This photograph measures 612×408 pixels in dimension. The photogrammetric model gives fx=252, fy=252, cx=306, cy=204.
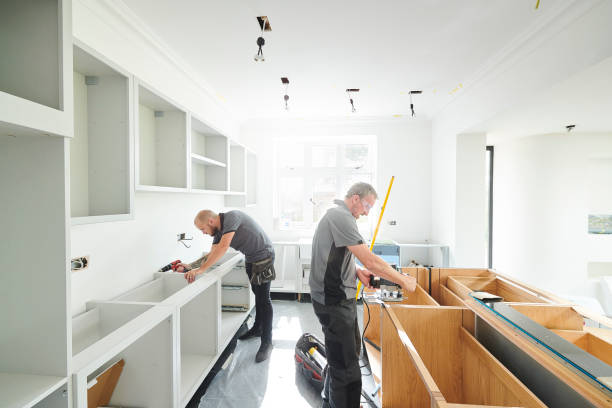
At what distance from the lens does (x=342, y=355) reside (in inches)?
58.2

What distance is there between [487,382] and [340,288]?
0.83 meters

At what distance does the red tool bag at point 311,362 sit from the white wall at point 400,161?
226cm

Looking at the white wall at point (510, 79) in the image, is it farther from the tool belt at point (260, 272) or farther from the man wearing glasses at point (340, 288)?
the tool belt at point (260, 272)

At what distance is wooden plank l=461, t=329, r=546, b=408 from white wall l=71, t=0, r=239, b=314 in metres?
2.15

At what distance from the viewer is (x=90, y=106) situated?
1.37 meters

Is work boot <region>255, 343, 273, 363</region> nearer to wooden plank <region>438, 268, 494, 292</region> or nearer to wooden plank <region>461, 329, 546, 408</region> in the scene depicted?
wooden plank <region>461, 329, 546, 408</region>

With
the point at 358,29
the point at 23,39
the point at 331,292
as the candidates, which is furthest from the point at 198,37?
the point at 331,292

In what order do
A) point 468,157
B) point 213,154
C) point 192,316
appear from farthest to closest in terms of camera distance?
point 468,157
point 213,154
point 192,316

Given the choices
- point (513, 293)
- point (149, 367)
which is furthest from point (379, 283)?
point (149, 367)

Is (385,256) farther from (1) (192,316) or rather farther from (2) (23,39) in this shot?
(2) (23,39)

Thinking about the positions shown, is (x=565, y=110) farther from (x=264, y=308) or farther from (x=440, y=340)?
(x=264, y=308)

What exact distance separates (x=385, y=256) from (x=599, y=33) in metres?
2.54

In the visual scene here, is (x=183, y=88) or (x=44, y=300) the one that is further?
(x=183, y=88)

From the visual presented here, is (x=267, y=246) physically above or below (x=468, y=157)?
below
